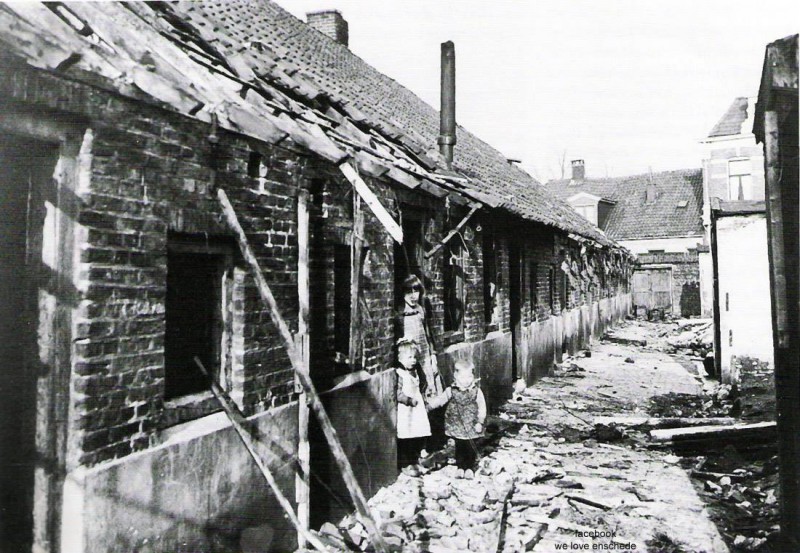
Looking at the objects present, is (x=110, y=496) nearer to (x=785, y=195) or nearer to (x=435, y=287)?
(x=785, y=195)

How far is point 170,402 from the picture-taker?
3.89m

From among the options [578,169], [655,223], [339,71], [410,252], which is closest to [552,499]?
[410,252]

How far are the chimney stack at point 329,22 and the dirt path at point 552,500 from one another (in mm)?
10632

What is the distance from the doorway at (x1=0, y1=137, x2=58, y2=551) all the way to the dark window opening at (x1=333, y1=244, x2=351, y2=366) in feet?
10.7

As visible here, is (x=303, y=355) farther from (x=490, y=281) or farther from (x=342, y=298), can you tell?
(x=490, y=281)

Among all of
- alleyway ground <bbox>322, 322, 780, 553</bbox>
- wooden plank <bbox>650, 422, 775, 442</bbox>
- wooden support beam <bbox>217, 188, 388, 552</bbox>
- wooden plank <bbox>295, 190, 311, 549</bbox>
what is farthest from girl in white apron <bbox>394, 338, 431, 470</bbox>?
wooden plank <bbox>650, 422, 775, 442</bbox>

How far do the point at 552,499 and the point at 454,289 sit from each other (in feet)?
12.9

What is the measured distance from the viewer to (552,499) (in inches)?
251

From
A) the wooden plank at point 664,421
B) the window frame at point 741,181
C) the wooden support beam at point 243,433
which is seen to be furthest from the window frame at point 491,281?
the window frame at point 741,181

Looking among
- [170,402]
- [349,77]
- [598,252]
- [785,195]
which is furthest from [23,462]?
[598,252]

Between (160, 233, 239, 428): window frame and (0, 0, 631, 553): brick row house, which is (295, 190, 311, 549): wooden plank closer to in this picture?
(0, 0, 631, 553): brick row house

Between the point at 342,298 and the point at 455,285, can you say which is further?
the point at 455,285

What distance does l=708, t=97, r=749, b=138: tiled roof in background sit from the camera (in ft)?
96.5

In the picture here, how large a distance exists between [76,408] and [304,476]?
2.35 meters
